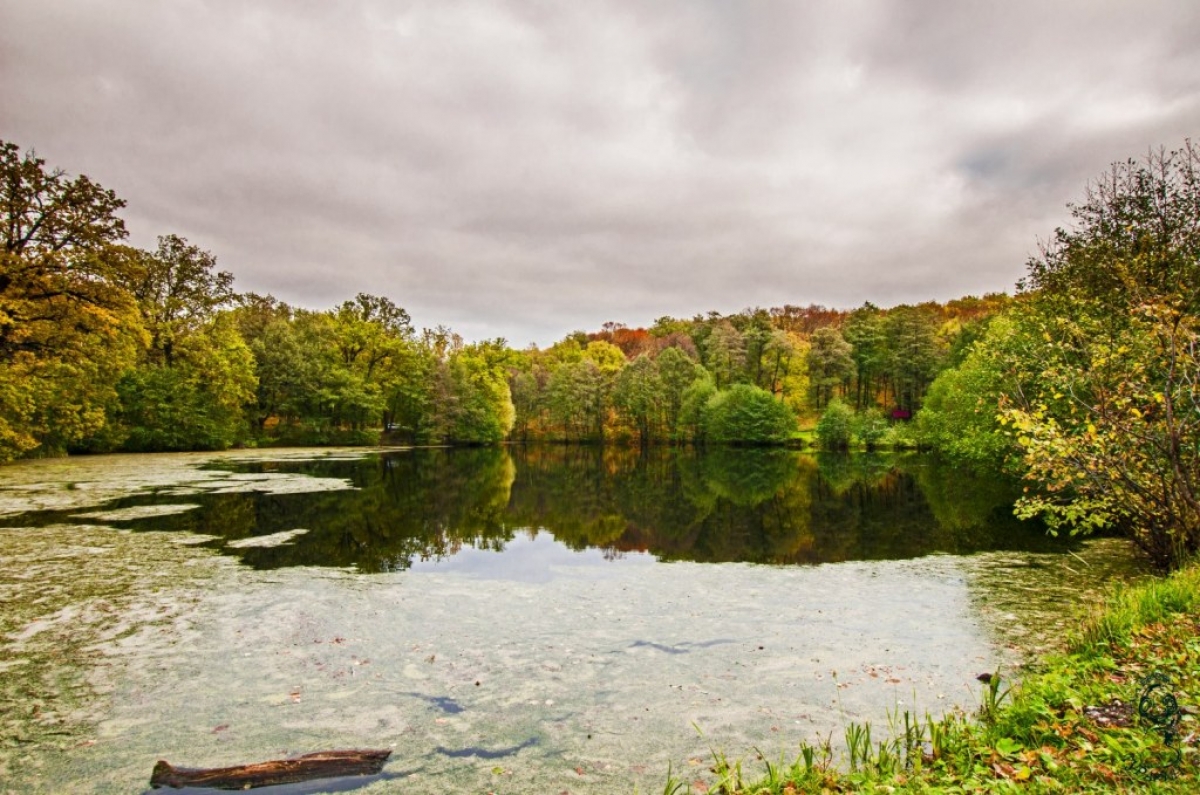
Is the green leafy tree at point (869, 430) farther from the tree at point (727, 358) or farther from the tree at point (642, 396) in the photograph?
the tree at point (642, 396)

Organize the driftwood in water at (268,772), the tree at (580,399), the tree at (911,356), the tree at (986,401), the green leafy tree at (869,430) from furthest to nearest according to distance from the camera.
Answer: the tree at (580,399) → the tree at (911,356) → the green leafy tree at (869,430) → the tree at (986,401) → the driftwood in water at (268,772)

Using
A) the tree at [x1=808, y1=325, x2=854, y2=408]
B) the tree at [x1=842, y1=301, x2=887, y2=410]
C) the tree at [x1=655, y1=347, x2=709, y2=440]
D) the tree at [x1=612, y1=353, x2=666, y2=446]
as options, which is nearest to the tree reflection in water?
the tree at [x1=612, y1=353, x2=666, y2=446]

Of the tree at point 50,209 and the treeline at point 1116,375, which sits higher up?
the tree at point 50,209

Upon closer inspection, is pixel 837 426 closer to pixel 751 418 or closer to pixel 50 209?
pixel 751 418

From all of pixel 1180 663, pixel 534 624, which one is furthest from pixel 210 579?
pixel 1180 663

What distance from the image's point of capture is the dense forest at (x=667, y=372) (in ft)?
34.7

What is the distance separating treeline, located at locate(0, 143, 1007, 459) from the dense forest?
14 cm

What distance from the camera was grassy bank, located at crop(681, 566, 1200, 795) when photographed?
4207 mm

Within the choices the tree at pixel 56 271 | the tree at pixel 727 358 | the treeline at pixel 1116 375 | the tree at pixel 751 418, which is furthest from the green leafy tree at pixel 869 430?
the tree at pixel 56 271

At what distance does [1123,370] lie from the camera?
12094 millimetres

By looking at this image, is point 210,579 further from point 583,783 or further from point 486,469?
point 486,469

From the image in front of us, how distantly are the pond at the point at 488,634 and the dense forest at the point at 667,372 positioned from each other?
2.88 metres

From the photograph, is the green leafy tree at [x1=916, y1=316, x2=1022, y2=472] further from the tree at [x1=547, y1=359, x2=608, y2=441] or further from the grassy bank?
the tree at [x1=547, y1=359, x2=608, y2=441]

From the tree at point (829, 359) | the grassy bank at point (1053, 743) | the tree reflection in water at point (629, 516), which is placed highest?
the tree at point (829, 359)
